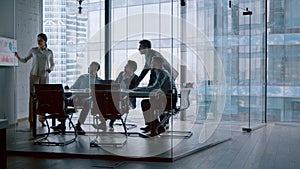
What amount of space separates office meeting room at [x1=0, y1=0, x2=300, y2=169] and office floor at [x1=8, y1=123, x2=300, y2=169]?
21 mm

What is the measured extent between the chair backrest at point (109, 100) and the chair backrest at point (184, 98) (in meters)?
0.88

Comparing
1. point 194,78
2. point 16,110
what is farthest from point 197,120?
point 16,110

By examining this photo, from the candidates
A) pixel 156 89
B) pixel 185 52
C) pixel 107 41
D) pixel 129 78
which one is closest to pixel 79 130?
pixel 129 78

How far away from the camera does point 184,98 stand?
5410 mm

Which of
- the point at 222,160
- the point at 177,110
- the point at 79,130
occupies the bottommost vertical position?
the point at 222,160

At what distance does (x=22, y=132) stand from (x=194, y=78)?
9.31 ft

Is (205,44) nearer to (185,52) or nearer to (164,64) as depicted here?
(185,52)

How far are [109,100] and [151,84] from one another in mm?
759

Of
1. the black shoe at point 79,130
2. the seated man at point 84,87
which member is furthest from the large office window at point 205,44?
the black shoe at point 79,130

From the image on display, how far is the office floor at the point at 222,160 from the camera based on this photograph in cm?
393

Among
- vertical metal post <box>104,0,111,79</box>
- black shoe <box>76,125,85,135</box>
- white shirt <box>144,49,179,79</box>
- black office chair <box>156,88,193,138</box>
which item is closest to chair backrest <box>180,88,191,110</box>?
black office chair <box>156,88,193,138</box>

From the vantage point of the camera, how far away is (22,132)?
593 centimetres

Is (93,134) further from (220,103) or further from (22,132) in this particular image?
(220,103)

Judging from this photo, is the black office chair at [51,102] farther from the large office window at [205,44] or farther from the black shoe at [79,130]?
the large office window at [205,44]
